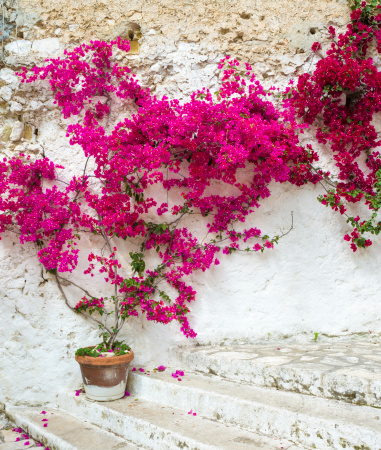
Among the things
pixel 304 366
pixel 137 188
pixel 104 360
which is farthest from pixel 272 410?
pixel 137 188

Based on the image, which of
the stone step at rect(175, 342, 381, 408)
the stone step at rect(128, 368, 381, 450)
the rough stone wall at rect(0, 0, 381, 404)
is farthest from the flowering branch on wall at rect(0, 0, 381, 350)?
the stone step at rect(128, 368, 381, 450)

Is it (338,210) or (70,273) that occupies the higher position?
(338,210)

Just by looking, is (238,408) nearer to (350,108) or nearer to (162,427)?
(162,427)

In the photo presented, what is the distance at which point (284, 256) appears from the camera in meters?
3.86

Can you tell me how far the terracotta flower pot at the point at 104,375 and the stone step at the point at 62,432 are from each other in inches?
8.6

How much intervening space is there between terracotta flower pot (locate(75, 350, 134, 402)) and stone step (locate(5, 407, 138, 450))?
0.72 feet

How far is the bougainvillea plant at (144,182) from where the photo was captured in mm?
3207

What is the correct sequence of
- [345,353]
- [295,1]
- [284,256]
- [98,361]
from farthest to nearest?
[295,1], [284,256], [345,353], [98,361]

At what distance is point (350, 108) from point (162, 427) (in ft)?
11.0

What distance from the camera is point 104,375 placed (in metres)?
2.92

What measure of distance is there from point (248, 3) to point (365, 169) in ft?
6.63

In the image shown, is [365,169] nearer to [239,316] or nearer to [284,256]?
[284,256]

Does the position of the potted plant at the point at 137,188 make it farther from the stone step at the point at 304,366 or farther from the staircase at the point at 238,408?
the stone step at the point at 304,366

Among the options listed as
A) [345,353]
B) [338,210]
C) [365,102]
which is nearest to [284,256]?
[338,210]
